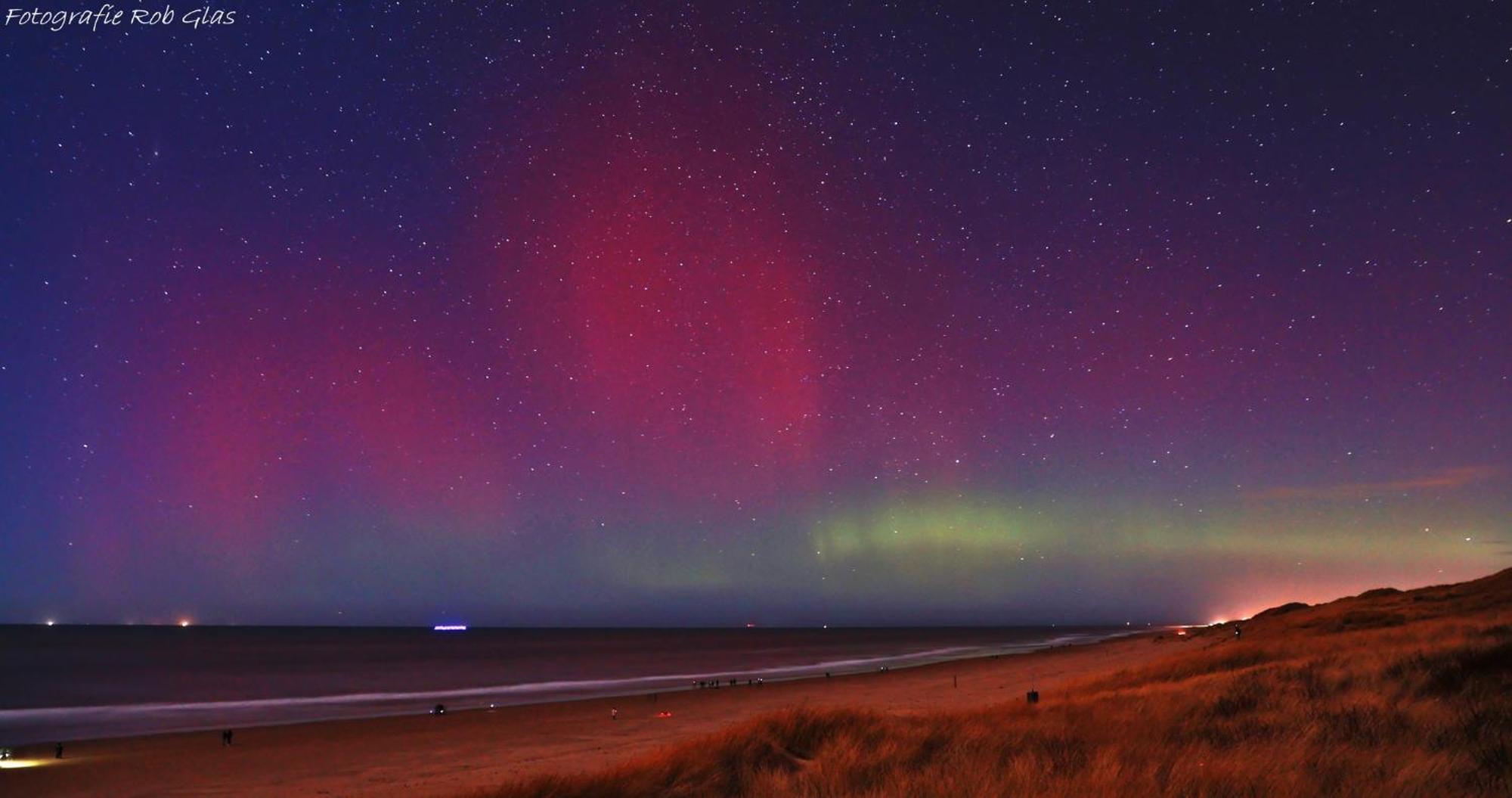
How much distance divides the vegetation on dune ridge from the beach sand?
193 cm

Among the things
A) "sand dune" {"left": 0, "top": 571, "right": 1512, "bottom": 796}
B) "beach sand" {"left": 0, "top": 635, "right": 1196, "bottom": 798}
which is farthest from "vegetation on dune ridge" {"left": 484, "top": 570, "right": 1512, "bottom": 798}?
"beach sand" {"left": 0, "top": 635, "right": 1196, "bottom": 798}

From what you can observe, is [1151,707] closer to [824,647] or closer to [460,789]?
[460,789]

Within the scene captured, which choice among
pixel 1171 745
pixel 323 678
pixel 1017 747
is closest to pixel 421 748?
pixel 1017 747

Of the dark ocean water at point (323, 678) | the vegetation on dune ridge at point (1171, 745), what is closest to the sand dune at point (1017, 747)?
the vegetation on dune ridge at point (1171, 745)

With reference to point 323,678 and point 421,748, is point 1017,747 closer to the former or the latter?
point 421,748

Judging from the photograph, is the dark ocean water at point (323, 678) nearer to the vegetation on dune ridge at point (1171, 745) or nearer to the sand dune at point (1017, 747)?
the sand dune at point (1017, 747)

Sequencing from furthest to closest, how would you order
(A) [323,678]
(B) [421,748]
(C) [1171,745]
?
(A) [323,678] < (B) [421,748] < (C) [1171,745]

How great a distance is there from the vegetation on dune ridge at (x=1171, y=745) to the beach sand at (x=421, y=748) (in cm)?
193

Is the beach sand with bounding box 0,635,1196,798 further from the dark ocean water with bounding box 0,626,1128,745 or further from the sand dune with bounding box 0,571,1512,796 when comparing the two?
the dark ocean water with bounding box 0,626,1128,745

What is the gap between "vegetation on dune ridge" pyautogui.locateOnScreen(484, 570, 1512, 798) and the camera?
7672mm

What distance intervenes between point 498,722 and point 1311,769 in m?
29.3

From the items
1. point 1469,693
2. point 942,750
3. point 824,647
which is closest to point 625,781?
point 942,750

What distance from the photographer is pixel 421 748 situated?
2592cm

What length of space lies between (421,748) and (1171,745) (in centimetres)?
2133
